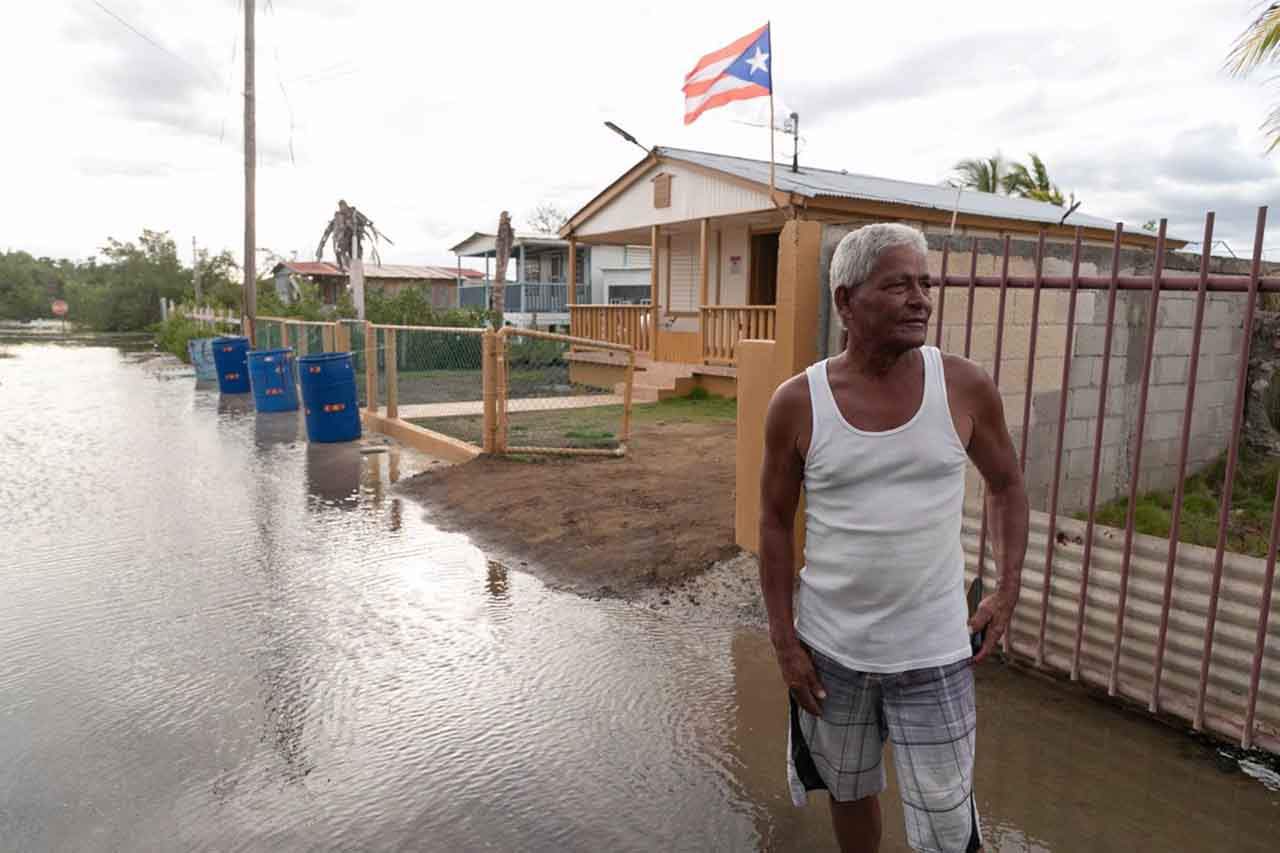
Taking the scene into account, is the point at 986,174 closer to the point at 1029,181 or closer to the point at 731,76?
the point at 1029,181

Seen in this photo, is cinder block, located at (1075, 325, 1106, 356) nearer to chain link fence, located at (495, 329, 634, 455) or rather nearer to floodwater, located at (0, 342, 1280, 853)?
floodwater, located at (0, 342, 1280, 853)

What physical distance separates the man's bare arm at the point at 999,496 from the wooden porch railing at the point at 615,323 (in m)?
15.1

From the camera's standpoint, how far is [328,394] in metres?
10.4

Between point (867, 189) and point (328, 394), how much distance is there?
9.95 metres

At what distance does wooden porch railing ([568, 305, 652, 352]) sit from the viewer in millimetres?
17766

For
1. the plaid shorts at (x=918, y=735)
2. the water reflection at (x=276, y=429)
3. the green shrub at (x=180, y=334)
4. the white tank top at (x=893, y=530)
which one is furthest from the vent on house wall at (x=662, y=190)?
the plaid shorts at (x=918, y=735)

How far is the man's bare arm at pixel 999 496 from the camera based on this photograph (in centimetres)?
215

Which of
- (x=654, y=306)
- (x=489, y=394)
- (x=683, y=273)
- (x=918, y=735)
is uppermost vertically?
(x=683, y=273)

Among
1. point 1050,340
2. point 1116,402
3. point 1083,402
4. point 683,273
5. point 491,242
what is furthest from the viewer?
point 491,242

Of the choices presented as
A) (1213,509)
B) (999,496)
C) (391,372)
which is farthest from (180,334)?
(999,496)

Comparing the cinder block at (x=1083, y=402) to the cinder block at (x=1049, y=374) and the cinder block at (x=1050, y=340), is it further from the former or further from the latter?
the cinder block at (x=1050, y=340)

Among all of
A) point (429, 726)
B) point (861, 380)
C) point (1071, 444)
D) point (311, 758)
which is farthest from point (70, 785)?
point (1071, 444)

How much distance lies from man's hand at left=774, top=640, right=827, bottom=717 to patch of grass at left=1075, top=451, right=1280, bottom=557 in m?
3.37

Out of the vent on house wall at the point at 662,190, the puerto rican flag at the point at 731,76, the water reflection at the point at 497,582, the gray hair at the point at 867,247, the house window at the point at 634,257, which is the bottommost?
the water reflection at the point at 497,582
